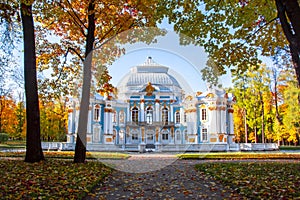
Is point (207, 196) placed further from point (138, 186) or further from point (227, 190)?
point (138, 186)

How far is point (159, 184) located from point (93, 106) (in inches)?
1011

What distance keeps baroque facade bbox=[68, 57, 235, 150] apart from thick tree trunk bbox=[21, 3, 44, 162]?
2100 cm

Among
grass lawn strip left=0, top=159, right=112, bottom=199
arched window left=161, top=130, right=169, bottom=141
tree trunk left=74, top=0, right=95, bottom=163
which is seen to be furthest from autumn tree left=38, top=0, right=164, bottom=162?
arched window left=161, top=130, right=169, bottom=141

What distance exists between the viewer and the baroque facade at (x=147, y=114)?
30.8 meters

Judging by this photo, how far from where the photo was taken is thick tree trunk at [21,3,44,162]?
30.2 ft

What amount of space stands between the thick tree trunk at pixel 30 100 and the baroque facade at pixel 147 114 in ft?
68.9

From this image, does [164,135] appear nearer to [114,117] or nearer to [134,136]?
[134,136]

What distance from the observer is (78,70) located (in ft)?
41.9

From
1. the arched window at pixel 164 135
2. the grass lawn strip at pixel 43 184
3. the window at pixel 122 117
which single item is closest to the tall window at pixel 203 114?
the arched window at pixel 164 135

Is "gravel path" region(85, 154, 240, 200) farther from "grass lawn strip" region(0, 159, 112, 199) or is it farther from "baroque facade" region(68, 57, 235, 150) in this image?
"baroque facade" region(68, 57, 235, 150)

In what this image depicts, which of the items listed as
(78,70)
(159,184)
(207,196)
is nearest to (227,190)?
(207,196)

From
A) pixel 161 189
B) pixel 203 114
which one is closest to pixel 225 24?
pixel 161 189

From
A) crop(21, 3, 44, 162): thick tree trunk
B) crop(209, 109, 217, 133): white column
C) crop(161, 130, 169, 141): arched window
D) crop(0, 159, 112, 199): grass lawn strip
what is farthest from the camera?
crop(209, 109, 217, 133): white column

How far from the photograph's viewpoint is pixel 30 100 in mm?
9258
